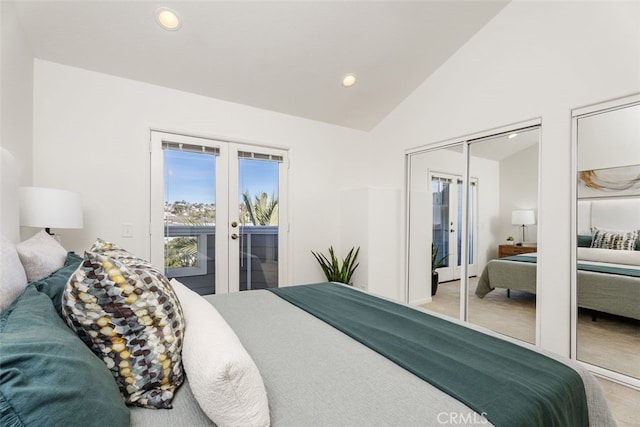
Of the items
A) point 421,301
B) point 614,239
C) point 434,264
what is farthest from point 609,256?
point 421,301

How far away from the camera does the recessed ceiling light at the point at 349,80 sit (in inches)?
125

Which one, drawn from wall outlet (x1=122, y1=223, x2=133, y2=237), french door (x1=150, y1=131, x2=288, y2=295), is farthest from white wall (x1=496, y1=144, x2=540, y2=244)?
wall outlet (x1=122, y1=223, x2=133, y2=237)

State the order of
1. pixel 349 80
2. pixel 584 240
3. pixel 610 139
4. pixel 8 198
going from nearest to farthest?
pixel 8 198 → pixel 610 139 → pixel 584 240 → pixel 349 80

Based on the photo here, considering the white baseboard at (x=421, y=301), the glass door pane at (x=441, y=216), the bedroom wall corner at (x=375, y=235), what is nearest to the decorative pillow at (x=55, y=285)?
the bedroom wall corner at (x=375, y=235)

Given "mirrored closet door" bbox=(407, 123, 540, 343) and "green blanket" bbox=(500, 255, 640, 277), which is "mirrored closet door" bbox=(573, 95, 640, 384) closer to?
"green blanket" bbox=(500, 255, 640, 277)

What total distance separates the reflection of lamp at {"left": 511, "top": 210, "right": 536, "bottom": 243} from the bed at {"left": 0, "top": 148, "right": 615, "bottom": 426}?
1.78 metres

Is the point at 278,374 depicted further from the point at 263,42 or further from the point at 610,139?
the point at 610,139

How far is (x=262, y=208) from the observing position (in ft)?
11.5

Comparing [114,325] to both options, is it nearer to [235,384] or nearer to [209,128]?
[235,384]

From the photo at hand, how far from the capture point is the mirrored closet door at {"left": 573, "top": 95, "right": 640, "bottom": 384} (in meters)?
2.19

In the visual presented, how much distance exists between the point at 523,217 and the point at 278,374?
8.84ft

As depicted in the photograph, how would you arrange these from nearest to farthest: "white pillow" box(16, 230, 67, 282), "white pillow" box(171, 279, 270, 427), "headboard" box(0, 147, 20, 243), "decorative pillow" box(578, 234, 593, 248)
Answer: "white pillow" box(171, 279, 270, 427), "white pillow" box(16, 230, 67, 282), "headboard" box(0, 147, 20, 243), "decorative pillow" box(578, 234, 593, 248)

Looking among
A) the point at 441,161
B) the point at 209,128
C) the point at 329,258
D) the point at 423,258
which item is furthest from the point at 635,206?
the point at 209,128

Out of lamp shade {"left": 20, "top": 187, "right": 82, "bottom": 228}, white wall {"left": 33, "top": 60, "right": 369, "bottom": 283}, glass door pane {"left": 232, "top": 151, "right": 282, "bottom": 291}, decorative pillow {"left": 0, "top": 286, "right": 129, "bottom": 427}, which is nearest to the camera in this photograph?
decorative pillow {"left": 0, "top": 286, "right": 129, "bottom": 427}
